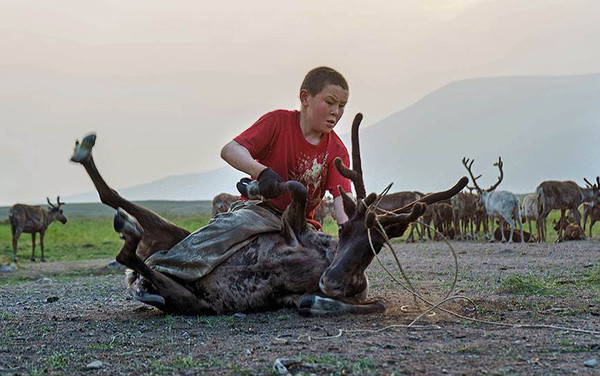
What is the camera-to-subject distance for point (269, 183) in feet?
20.1

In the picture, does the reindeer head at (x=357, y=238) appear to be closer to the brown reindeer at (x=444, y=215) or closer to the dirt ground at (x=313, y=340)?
the dirt ground at (x=313, y=340)

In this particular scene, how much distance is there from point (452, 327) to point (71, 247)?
26.4 metres

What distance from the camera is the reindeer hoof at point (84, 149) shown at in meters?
6.23

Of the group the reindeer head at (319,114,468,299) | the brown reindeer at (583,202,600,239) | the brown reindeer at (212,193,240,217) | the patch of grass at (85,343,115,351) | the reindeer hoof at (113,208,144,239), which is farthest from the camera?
the brown reindeer at (212,193,240,217)

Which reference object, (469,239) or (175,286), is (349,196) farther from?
(469,239)

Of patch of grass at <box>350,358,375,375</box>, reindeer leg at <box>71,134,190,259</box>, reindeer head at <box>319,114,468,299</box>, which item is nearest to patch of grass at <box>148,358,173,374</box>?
patch of grass at <box>350,358,375,375</box>

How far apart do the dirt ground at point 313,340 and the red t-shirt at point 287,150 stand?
123 cm

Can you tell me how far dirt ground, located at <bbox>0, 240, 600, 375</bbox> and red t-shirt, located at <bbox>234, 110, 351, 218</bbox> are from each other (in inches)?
48.3

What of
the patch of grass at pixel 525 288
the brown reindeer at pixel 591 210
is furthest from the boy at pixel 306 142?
the brown reindeer at pixel 591 210

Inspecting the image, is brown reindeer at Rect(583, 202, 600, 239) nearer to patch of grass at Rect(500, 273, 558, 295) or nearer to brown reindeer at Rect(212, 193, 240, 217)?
brown reindeer at Rect(212, 193, 240, 217)

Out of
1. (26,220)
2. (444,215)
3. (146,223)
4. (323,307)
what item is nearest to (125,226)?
(146,223)

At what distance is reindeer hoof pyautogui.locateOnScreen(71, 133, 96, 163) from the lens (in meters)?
6.23

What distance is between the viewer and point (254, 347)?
16.3 ft

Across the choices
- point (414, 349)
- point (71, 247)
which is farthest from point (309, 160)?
point (71, 247)
